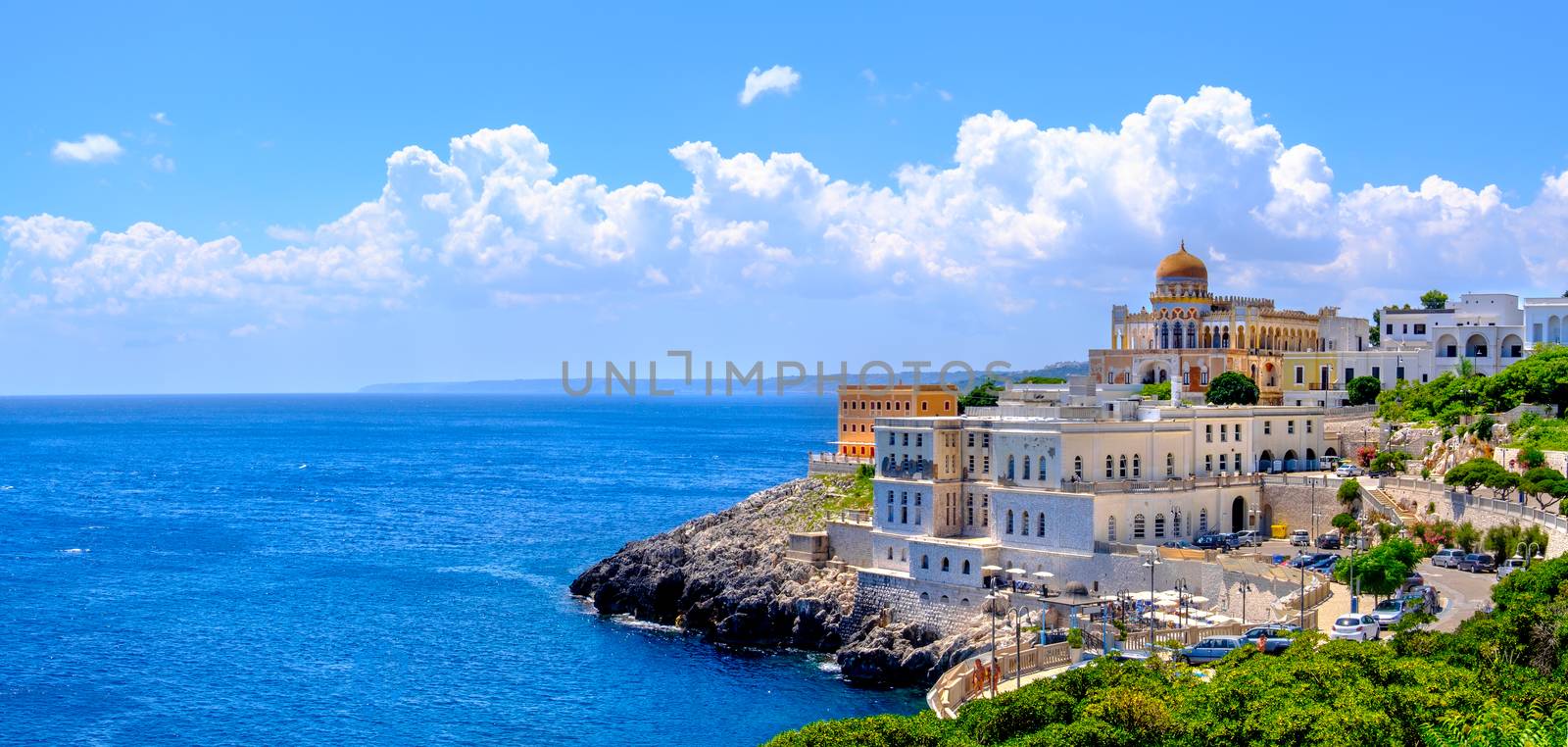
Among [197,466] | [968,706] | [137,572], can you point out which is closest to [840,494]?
[137,572]

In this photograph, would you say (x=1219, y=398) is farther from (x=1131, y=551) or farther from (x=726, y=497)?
(x=726, y=497)

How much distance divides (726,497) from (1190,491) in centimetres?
6307

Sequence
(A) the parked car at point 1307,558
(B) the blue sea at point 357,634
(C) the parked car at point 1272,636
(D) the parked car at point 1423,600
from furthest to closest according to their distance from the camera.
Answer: (A) the parked car at point 1307,558, (B) the blue sea at point 357,634, (D) the parked car at point 1423,600, (C) the parked car at point 1272,636

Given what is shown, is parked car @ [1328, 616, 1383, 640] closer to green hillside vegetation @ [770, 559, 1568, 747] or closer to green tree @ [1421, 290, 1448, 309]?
green hillside vegetation @ [770, 559, 1568, 747]

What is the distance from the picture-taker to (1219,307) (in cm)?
9706

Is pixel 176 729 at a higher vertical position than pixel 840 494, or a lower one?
lower

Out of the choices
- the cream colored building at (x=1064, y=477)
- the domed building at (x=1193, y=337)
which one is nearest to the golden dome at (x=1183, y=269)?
the domed building at (x=1193, y=337)

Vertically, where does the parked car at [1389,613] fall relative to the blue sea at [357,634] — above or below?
above

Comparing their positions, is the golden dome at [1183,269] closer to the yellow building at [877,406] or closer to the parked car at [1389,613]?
the yellow building at [877,406]

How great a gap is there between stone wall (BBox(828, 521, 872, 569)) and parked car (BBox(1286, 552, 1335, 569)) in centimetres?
1919

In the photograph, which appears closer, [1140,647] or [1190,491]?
[1140,647]

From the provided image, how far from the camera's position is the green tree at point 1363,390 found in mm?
83312

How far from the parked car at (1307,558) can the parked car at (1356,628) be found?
33.2ft

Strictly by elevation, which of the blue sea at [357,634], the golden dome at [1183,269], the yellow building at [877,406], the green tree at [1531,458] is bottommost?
the blue sea at [357,634]
